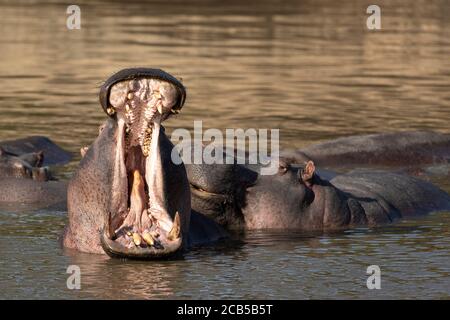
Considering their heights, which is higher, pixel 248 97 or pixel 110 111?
pixel 110 111

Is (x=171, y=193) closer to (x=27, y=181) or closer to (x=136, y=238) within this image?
(x=136, y=238)

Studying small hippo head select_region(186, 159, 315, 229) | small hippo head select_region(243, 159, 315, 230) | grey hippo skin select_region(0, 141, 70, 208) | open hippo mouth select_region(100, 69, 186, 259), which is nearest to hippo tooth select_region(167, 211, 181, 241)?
open hippo mouth select_region(100, 69, 186, 259)

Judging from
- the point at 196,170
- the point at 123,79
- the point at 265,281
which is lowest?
the point at 265,281

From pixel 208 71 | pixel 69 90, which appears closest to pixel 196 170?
pixel 69 90

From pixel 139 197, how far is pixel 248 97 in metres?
10.1

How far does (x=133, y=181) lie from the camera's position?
27.1ft

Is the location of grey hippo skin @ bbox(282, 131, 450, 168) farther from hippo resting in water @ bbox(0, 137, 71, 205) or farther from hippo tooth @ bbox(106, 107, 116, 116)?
hippo tooth @ bbox(106, 107, 116, 116)

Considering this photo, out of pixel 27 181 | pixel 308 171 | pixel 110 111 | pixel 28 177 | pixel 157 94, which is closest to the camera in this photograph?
pixel 157 94

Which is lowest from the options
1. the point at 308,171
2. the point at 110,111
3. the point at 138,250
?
the point at 138,250

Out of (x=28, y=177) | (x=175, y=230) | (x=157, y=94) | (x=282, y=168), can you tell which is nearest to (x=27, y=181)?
(x=28, y=177)

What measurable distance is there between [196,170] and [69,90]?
949 cm

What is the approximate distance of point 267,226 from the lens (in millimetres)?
10039

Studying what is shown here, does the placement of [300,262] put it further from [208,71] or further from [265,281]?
[208,71]
